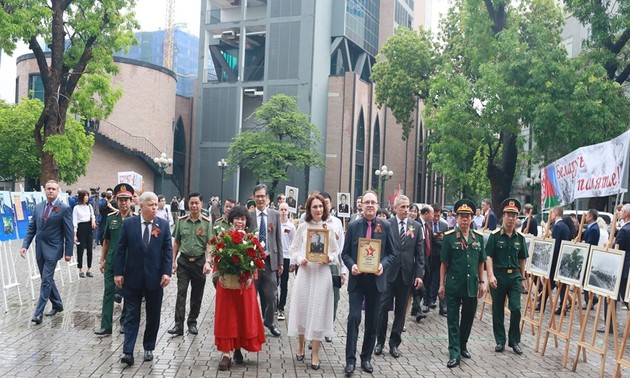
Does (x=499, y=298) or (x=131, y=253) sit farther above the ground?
(x=131, y=253)

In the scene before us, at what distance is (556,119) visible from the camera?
2242cm

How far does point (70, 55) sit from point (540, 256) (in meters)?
17.4

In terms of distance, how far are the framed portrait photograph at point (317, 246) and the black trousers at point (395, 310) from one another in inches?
54.3

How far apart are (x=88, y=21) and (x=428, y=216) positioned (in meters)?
14.5

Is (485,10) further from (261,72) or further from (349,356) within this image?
(261,72)

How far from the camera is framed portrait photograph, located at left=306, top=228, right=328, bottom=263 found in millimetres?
8070

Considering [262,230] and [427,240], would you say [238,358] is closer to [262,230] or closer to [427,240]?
[262,230]

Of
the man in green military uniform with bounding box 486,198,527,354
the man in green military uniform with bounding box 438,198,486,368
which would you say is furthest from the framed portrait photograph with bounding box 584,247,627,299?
the man in green military uniform with bounding box 438,198,486,368

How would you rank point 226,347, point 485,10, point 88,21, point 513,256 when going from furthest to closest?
point 485,10 < point 88,21 < point 513,256 < point 226,347

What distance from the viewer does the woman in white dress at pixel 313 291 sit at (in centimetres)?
803

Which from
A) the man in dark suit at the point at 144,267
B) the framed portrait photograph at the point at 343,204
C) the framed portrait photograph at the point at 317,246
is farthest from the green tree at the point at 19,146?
the framed portrait photograph at the point at 317,246

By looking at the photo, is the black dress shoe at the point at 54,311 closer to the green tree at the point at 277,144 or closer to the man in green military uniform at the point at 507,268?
the man in green military uniform at the point at 507,268

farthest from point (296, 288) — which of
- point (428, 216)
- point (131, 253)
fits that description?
→ point (428, 216)

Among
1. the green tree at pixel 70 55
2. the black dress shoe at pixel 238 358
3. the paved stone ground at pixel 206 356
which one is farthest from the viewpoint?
the green tree at pixel 70 55
